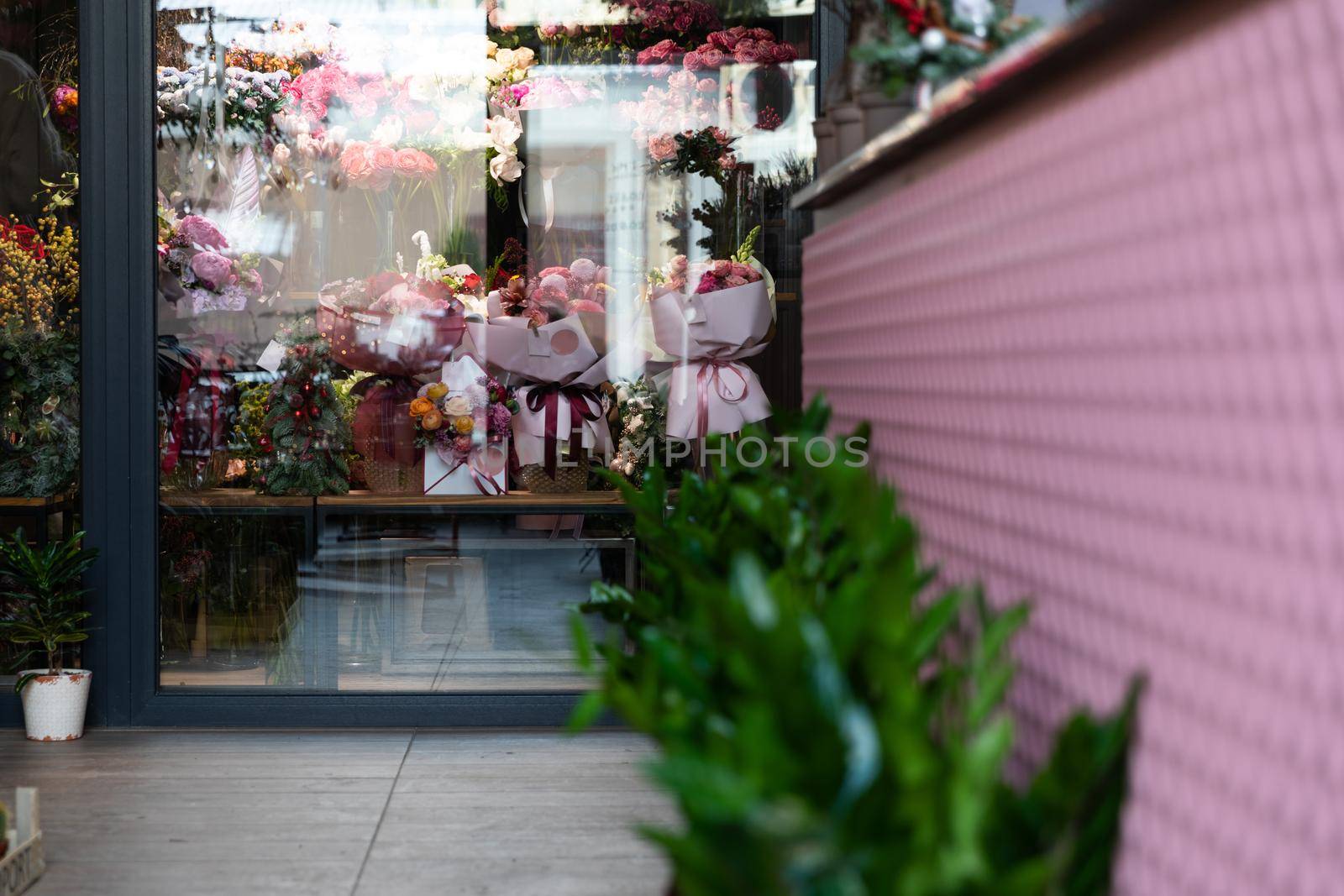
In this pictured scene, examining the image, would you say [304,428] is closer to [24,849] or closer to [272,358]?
[272,358]

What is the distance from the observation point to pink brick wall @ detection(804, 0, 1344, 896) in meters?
0.69

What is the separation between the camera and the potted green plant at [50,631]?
339 centimetres

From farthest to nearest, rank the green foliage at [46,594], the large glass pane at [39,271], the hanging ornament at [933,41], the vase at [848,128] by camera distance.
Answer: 1. the large glass pane at [39,271]
2. the green foliage at [46,594]
3. the vase at [848,128]
4. the hanging ornament at [933,41]

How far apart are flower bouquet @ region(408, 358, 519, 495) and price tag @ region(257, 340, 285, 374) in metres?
0.38

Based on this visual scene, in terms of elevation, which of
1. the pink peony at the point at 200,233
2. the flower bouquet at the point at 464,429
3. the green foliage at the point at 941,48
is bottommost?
the flower bouquet at the point at 464,429

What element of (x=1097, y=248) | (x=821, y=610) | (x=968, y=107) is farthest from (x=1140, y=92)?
(x=821, y=610)

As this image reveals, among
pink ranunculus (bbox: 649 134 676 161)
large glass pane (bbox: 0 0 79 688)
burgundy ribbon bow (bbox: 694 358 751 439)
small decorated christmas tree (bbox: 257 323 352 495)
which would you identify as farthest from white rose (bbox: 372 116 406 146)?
burgundy ribbon bow (bbox: 694 358 751 439)

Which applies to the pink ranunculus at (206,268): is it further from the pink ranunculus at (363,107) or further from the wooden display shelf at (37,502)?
the wooden display shelf at (37,502)

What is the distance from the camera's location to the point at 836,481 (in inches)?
42.9

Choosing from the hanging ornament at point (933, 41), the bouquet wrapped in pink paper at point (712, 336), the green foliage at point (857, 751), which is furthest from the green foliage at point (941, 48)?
the bouquet wrapped in pink paper at point (712, 336)

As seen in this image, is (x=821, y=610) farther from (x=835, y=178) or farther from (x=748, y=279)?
(x=748, y=279)

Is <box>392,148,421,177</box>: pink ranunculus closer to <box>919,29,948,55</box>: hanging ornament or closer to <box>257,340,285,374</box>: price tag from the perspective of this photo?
<box>257,340,285,374</box>: price tag

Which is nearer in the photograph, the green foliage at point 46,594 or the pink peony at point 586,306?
the green foliage at point 46,594

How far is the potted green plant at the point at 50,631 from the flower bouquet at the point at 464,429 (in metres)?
0.92
